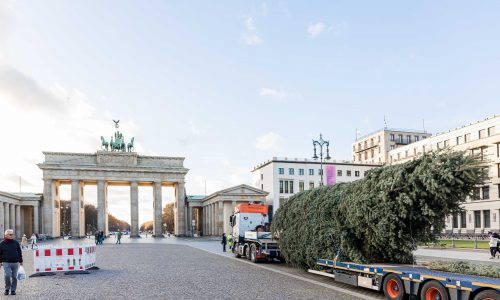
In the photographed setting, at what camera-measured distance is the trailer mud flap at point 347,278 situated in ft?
50.0

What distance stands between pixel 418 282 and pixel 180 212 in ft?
274

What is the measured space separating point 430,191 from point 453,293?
131 inches

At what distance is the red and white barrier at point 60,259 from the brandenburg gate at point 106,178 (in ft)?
212

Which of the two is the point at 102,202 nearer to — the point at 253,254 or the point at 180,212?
the point at 180,212

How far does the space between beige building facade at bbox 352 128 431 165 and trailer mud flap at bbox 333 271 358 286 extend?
101431 millimetres

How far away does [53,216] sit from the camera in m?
84.4

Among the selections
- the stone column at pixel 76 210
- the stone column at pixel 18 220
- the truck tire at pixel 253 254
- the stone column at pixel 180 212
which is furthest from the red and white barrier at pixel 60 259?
the stone column at pixel 18 220

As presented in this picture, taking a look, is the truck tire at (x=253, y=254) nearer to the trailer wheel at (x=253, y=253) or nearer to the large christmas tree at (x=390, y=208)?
the trailer wheel at (x=253, y=253)

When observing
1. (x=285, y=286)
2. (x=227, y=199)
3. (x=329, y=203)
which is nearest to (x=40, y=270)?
(x=285, y=286)

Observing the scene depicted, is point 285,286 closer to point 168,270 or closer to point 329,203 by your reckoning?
point 329,203

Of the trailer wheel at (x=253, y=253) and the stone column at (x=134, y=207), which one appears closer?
the trailer wheel at (x=253, y=253)

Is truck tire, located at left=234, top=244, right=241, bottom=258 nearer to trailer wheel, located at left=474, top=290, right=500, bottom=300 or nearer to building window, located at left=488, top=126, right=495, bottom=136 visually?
trailer wheel, located at left=474, top=290, right=500, bottom=300

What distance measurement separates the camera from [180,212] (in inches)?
3656

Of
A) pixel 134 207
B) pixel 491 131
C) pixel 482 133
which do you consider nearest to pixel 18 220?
pixel 134 207
